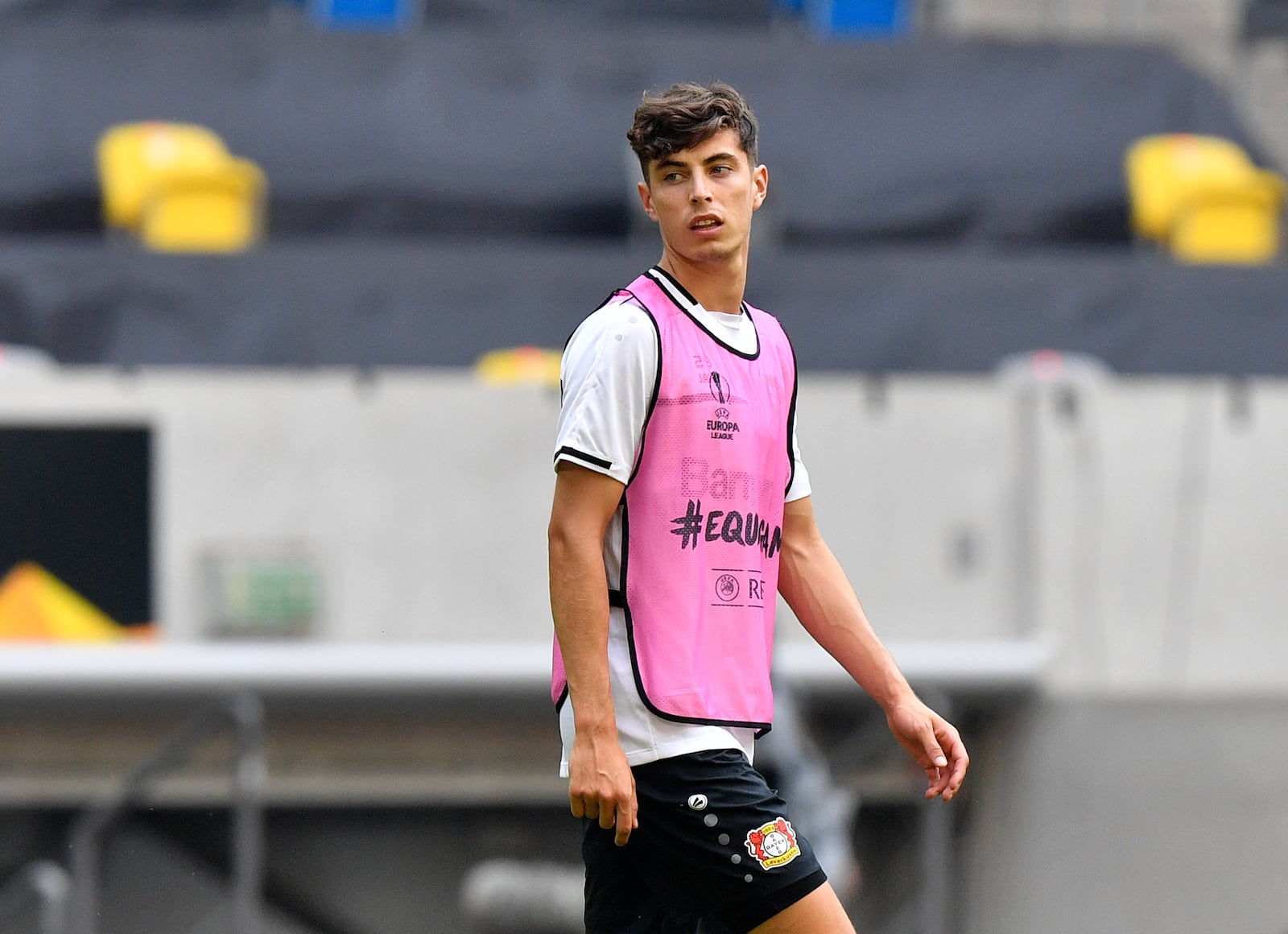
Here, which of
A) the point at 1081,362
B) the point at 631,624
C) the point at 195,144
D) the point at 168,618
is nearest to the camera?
the point at 631,624

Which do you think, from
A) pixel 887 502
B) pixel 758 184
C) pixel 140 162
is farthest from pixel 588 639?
pixel 140 162

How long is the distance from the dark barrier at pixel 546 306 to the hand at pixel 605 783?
20.7 ft

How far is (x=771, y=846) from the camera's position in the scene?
8.86 feet

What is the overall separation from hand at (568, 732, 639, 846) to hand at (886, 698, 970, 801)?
1.60 ft

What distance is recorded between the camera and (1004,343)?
8.98 metres

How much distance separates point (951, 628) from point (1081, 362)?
1573 millimetres

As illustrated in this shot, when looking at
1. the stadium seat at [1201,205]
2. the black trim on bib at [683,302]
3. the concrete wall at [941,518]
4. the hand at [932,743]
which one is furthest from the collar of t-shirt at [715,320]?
the stadium seat at [1201,205]

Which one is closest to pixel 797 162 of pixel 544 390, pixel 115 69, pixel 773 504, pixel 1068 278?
pixel 1068 278

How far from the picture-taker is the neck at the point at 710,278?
2799 millimetres

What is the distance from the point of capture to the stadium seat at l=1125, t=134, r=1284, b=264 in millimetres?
10094

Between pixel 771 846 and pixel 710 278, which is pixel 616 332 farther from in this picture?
pixel 771 846

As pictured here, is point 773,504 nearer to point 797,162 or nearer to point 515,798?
point 515,798

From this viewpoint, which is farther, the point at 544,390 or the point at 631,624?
the point at 544,390

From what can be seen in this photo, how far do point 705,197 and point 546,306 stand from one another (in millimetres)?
6236
